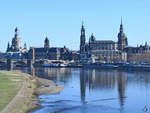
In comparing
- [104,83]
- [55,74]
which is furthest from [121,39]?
[104,83]

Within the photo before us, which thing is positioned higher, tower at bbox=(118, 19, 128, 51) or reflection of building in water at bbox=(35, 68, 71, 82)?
tower at bbox=(118, 19, 128, 51)

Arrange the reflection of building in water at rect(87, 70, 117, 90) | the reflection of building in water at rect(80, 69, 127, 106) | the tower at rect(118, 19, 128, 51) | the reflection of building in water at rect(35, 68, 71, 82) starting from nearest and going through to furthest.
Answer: the reflection of building in water at rect(80, 69, 127, 106), the reflection of building in water at rect(87, 70, 117, 90), the reflection of building in water at rect(35, 68, 71, 82), the tower at rect(118, 19, 128, 51)

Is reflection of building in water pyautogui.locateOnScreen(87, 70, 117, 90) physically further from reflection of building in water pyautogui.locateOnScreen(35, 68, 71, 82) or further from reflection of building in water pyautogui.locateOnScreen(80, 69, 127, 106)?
reflection of building in water pyautogui.locateOnScreen(35, 68, 71, 82)

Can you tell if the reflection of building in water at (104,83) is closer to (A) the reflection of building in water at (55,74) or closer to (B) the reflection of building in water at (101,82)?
(B) the reflection of building in water at (101,82)

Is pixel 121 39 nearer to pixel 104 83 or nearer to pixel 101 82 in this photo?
pixel 101 82

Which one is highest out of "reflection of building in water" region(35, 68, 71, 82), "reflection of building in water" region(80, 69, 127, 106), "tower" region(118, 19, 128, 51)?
"tower" region(118, 19, 128, 51)

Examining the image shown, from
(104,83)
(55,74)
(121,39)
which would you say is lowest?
(104,83)

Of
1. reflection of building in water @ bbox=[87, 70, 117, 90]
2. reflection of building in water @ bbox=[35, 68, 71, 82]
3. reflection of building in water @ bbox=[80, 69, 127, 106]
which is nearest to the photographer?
reflection of building in water @ bbox=[80, 69, 127, 106]

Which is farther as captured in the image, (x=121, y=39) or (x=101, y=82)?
(x=121, y=39)

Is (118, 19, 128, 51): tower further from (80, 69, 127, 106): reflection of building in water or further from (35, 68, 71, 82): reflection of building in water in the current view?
(80, 69, 127, 106): reflection of building in water

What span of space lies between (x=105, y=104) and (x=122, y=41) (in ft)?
511

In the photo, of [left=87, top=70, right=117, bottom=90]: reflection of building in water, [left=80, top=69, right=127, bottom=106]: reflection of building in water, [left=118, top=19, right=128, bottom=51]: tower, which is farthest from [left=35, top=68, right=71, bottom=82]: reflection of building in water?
[left=118, top=19, right=128, bottom=51]: tower

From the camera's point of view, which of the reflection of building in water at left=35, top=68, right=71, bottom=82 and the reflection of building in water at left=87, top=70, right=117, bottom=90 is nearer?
the reflection of building in water at left=87, top=70, right=117, bottom=90

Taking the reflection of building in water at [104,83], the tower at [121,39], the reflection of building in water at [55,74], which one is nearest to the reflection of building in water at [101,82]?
the reflection of building in water at [104,83]
